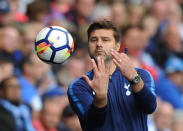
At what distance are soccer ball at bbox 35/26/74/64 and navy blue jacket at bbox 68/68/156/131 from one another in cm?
52

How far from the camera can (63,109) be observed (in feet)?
27.1

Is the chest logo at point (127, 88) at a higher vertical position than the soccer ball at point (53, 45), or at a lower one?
lower

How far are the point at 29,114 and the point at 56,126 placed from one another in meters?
0.47

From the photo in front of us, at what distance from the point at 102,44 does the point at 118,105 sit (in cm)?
63

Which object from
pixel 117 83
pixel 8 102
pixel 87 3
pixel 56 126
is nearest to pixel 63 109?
pixel 56 126

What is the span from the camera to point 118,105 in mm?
5402

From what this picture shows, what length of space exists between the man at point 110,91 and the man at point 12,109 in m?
2.46

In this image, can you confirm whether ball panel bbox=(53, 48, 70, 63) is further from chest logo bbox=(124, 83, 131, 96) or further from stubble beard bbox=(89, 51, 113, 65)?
chest logo bbox=(124, 83, 131, 96)

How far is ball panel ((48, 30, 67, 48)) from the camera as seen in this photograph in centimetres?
592

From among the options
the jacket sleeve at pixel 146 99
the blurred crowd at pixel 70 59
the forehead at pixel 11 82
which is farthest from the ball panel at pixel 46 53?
the forehead at pixel 11 82

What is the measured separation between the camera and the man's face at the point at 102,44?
5.42 meters

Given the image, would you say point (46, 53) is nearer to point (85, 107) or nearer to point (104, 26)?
point (104, 26)

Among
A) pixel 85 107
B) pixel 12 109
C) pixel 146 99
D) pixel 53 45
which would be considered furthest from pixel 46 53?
pixel 12 109

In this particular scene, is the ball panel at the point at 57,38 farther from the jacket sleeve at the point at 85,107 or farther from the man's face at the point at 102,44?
the jacket sleeve at the point at 85,107
